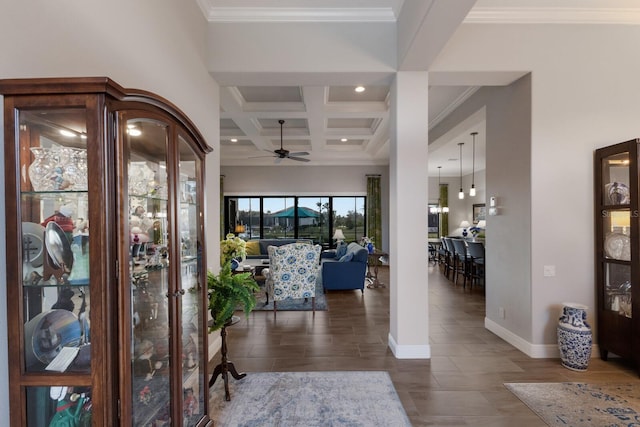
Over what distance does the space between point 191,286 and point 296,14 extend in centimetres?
305

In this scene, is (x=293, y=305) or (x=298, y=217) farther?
(x=298, y=217)

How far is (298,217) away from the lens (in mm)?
9836

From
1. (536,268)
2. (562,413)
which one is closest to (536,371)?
(562,413)

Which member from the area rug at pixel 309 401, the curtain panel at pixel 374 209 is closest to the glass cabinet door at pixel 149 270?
the area rug at pixel 309 401

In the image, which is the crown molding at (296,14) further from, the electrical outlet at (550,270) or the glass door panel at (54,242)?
the electrical outlet at (550,270)

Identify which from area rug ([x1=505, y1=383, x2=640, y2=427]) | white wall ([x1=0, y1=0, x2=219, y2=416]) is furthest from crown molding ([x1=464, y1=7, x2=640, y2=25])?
area rug ([x1=505, y1=383, x2=640, y2=427])

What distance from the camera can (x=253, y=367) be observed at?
3094 millimetres

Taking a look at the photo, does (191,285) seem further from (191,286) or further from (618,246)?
(618,246)

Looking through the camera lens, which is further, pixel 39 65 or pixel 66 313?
pixel 39 65

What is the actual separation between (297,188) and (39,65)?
827 centimetres

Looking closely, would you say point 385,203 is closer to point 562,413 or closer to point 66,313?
point 562,413

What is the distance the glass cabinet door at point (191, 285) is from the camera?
1.84 metres

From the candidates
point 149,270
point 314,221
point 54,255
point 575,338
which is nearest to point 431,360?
point 575,338

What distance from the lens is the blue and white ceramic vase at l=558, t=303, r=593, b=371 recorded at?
9.60 feet
